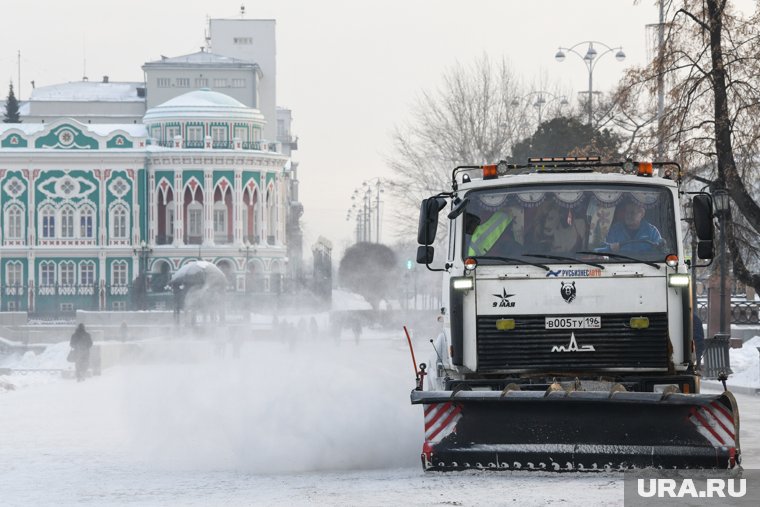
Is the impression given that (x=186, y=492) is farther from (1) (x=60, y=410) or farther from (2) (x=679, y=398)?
(1) (x=60, y=410)

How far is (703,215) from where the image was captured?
12773 mm

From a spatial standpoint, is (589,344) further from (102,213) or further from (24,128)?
(24,128)

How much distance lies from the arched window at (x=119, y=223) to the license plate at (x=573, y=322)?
81634 mm

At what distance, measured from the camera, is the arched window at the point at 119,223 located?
9244 centimetres

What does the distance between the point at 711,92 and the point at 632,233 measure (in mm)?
16571

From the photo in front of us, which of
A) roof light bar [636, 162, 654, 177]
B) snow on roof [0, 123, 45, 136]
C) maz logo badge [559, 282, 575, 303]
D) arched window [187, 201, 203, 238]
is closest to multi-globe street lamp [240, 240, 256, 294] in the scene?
arched window [187, 201, 203, 238]

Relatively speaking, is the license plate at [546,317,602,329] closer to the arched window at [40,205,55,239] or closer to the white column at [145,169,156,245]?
the white column at [145,169,156,245]

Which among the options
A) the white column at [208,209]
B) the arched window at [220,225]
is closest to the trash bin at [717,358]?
the white column at [208,209]

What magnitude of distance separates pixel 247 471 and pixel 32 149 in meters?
79.4

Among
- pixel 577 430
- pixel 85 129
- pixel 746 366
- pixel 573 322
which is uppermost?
pixel 85 129

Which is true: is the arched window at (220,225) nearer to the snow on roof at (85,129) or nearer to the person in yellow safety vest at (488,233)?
the snow on roof at (85,129)

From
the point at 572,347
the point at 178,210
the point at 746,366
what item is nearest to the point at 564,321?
the point at 572,347

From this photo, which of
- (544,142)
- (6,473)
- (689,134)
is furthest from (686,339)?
(544,142)

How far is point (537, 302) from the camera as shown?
502 inches
